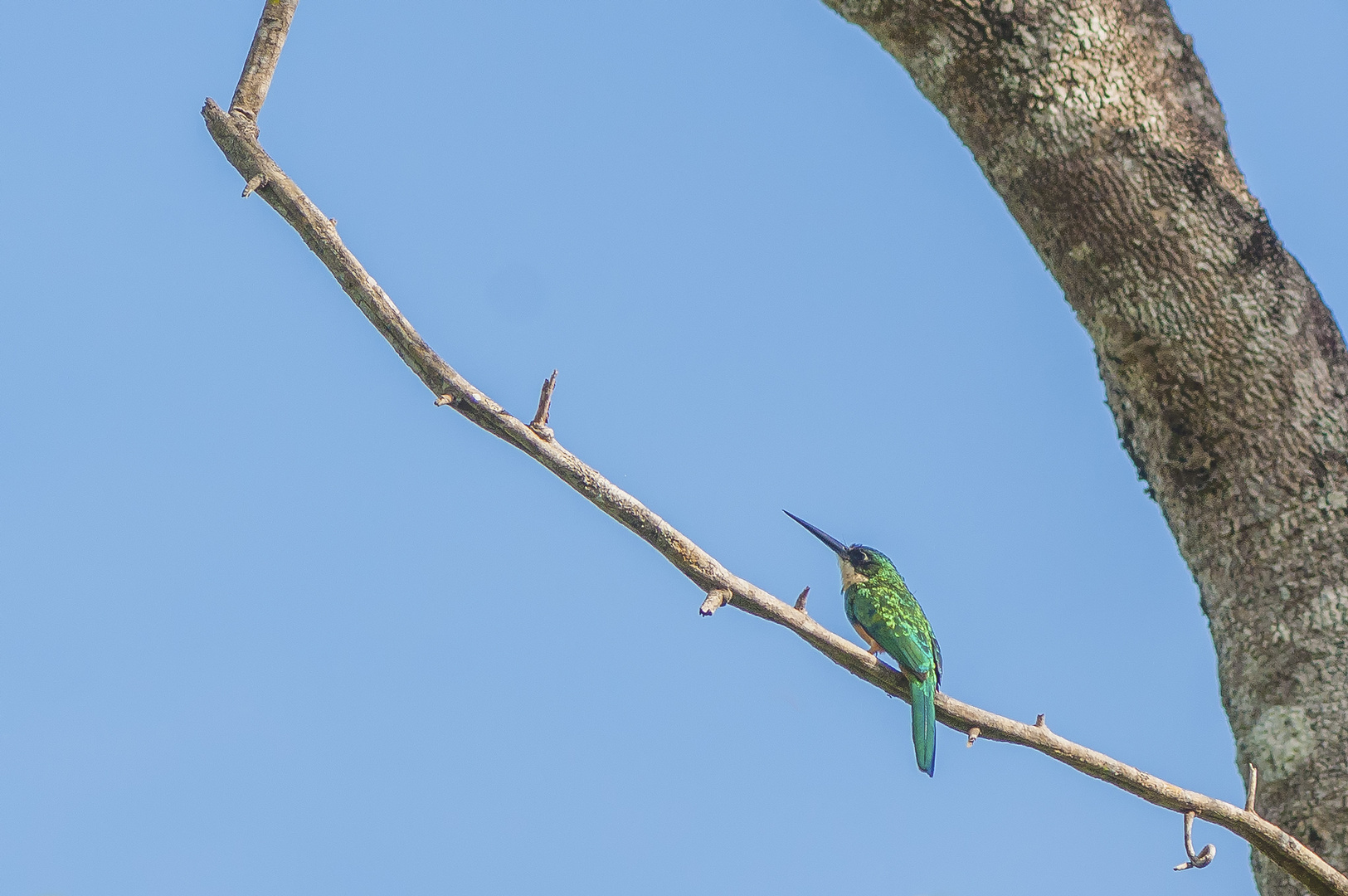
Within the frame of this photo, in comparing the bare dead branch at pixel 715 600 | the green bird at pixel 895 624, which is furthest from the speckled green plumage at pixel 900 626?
the bare dead branch at pixel 715 600

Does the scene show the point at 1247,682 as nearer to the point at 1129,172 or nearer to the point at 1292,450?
the point at 1292,450

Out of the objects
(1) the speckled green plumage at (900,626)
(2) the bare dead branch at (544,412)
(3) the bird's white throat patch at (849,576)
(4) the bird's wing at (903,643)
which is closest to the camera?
(2) the bare dead branch at (544,412)

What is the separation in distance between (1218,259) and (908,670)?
1.88 metres

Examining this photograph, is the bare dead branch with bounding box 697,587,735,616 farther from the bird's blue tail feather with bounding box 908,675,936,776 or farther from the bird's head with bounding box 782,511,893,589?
the bird's head with bounding box 782,511,893,589

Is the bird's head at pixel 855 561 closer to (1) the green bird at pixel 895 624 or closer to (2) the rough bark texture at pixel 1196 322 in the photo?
(1) the green bird at pixel 895 624

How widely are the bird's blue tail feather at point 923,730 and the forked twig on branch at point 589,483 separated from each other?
47 cm

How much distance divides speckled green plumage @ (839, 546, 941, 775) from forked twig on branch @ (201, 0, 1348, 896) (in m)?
0.39

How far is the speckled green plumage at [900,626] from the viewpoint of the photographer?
444 cm

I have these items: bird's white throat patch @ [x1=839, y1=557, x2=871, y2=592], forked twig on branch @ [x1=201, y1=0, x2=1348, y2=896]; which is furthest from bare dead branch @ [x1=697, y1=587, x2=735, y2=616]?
bird's white throat patch @ [x1=839, y1=557, x2=871, y2=592]

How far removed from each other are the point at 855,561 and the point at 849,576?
0.10m

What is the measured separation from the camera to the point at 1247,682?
3.77 m

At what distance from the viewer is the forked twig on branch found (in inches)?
125

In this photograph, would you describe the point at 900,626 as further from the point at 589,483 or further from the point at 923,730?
the point at 589,483

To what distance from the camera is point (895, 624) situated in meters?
5.58
